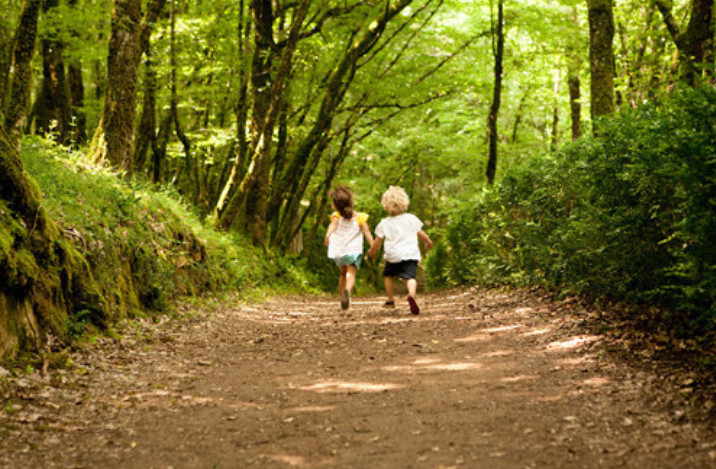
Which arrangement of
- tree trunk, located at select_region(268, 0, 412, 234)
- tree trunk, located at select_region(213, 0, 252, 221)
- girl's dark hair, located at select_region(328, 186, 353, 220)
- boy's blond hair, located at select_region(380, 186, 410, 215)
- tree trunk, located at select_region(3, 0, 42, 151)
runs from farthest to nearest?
1. tree trunk, located at select_region(213, 0, 252, 221)
2. tree trunk, located at select_region(268, 0, 412, 234)
3. girl's dark hair, located at select_region(328, 186, 353, 220)
4. boy's blond hair, located at select_region(380, 186, 410, 215)
5. tree trunk, located at select_region(3, 0, 42, 151)

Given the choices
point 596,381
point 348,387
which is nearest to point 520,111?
point 596,381

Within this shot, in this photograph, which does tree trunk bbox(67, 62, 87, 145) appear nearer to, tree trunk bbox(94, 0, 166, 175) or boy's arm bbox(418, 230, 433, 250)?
tree trunk bbox(94, 0, 166, 175)

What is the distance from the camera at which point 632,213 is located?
6.10 m

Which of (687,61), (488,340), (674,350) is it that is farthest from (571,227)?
(687,61)

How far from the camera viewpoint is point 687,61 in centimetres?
1059

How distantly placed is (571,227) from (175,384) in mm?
5177

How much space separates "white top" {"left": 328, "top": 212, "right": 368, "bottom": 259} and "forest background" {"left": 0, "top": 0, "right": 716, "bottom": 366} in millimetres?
2554

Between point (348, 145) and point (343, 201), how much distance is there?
15.7 m

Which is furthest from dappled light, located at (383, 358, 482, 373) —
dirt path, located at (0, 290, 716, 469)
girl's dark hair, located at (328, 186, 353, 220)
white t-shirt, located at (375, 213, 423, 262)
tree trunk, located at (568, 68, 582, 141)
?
tree trunk, located at (568, 68, 582, 141)

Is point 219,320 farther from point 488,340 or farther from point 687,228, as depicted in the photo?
point 687,228

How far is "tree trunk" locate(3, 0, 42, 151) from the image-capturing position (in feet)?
27.8

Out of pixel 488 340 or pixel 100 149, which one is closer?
pixel 488 340

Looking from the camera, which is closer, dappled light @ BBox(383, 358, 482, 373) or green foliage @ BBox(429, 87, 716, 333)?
green foliage @ BBox(429, 87, 716, 333)

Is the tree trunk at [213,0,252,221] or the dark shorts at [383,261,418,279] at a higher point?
the tree trunk at [213,0,252,221]
